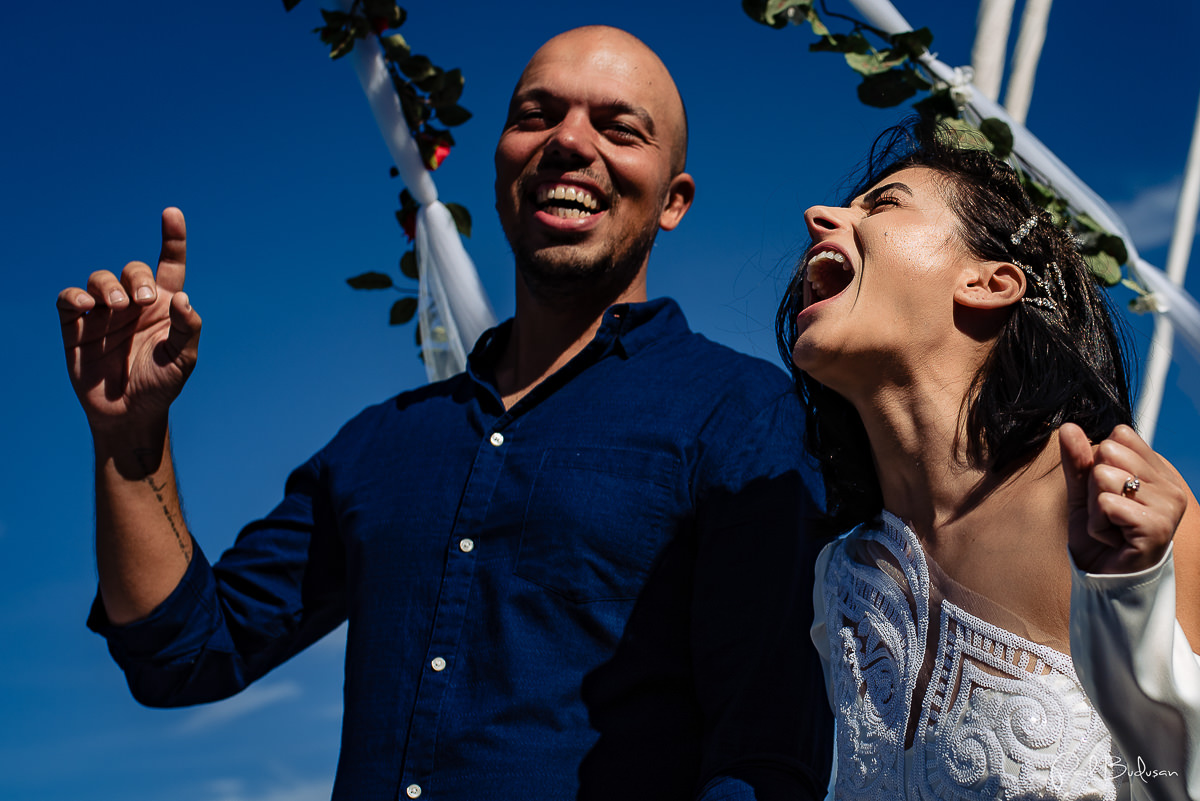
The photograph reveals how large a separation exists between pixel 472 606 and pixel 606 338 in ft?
2.21

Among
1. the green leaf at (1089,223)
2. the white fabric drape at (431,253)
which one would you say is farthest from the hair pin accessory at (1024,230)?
the white fabric drape at (431,253)

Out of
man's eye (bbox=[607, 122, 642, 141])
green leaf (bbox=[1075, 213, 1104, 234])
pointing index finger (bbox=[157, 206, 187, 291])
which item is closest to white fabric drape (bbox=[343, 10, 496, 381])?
man's eye (bbox=[607, 122, 642, 141])

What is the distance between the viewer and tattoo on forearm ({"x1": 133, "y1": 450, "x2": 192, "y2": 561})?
236 cm

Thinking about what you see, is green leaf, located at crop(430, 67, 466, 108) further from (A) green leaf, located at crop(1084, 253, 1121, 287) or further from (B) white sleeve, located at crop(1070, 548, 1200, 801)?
(B) white sleeve, located at crop(1070, 548, 1200, 801)

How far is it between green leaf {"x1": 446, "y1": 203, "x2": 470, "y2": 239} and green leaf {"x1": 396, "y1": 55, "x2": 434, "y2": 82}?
0.40 meters

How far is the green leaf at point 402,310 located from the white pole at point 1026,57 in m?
1.85

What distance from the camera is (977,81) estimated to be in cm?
268

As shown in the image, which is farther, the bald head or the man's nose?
the bald head

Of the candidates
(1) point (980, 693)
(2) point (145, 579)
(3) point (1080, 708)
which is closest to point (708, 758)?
(1) point (980, 693)

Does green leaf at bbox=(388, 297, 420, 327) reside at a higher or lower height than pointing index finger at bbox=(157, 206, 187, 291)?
higher

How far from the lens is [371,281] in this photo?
3613 mm

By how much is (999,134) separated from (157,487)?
79.8 inches

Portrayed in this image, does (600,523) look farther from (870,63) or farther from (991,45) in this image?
(991,45)

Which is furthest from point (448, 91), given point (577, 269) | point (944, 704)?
point (944, 704)
